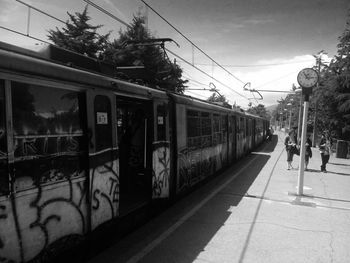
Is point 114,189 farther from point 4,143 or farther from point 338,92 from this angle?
point 338,92

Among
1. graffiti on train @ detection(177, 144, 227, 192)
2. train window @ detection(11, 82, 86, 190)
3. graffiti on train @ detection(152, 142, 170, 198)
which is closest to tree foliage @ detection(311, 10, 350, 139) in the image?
graffiti on train @ detection(177, 144, 227, 192)

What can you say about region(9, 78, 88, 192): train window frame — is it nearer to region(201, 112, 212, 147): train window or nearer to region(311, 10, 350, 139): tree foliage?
region(201, 112, 212, 147): train window

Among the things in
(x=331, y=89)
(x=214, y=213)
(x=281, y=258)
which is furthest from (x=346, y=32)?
(x=281, y=258)

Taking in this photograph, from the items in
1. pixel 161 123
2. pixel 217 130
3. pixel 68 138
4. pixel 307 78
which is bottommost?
pixel 217 130

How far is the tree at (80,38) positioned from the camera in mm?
31031

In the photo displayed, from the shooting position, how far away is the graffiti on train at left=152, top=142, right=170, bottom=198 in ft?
24.7

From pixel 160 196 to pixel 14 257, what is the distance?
4221 millimetres

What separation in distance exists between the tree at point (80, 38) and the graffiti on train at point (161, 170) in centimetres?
2477

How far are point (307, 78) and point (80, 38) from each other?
24535 mm

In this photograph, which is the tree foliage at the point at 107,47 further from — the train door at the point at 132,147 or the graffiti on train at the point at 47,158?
the graffiti on train at the point at 47,158

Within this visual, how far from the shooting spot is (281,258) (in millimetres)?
5496

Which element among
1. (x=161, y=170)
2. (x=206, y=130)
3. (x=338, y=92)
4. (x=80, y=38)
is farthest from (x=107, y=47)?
(x=161, y=170)

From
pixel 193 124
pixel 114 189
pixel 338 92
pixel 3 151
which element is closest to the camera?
pixel 3 151

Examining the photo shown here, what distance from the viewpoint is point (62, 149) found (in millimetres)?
4586
